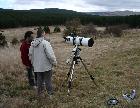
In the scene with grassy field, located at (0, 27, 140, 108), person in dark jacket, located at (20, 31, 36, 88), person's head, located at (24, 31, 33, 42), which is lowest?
grassy field, located at (0, 27, 140, 108)

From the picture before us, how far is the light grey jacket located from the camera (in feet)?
33.9

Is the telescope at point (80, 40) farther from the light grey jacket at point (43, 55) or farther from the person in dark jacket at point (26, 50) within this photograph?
the light grey jacket at point (43, 55)

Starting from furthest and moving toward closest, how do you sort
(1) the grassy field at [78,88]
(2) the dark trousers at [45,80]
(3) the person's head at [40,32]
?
1. (2) the dark trousers at [45,80]
2. (3) the person's head at [40,32]
3. (1) the grassy field at [78,88]

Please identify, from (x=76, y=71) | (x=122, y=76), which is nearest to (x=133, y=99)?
(x=122, y=76)

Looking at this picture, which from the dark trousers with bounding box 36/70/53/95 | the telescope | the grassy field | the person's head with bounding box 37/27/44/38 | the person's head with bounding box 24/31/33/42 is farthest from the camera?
the person's head with bounding box 24/31/33/42

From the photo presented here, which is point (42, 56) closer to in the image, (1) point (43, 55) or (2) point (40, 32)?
(1) point (43, 55)

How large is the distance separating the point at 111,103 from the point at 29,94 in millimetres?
2430

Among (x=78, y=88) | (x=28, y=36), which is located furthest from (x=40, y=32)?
(x=78, y=88)

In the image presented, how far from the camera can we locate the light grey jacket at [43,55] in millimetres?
10328

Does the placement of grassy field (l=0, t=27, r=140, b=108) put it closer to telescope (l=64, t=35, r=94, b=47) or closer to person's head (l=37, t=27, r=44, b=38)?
telescope (l=64, t=35, r=94, b=47)

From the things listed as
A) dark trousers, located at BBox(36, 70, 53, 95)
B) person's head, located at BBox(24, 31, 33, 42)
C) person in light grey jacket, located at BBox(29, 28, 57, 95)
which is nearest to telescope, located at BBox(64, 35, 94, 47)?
person's head, located at BBox(24, 31, 33, 42)

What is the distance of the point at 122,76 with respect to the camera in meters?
14.7

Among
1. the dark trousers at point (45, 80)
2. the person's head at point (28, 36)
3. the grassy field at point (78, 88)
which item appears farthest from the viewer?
the person's head at point (28, 36)

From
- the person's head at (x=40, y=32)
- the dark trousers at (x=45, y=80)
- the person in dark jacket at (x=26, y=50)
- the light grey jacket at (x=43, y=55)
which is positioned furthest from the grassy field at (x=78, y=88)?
the person's head at (x=40, y=32)
